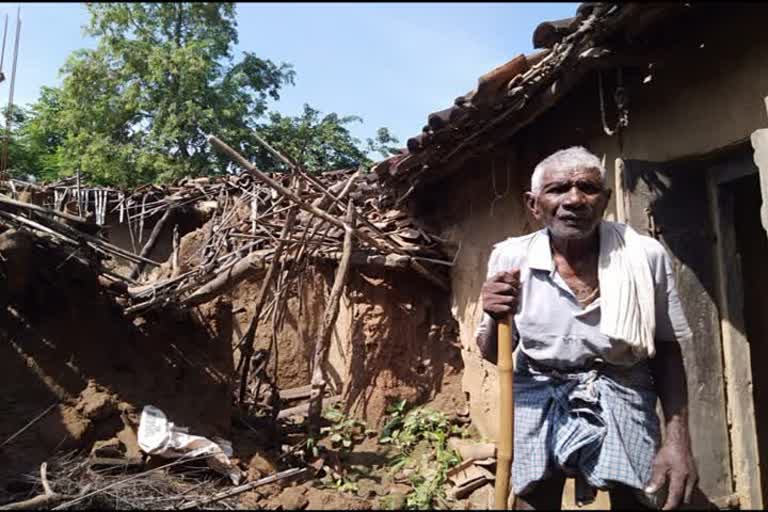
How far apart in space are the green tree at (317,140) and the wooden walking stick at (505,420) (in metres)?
11.5

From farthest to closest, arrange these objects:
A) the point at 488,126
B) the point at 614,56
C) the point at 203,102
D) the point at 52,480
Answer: the point at 203,102, the point at 488,126, the point at 52,480, the point at 614,56

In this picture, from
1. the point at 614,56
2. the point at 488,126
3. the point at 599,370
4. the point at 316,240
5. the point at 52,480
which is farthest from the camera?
the point at 316,240

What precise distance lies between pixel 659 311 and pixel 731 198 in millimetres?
1861

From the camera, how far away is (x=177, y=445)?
4676mm

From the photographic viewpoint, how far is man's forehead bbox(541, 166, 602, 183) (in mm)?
2373

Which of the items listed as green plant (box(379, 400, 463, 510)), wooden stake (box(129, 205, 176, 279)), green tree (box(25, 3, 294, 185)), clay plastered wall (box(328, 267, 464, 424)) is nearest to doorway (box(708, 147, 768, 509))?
green plant (box(379, 400, 463, 510))

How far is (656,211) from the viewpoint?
3656 millimetres

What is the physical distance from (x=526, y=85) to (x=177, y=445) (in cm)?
344

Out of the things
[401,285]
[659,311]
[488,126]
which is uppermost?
[488,126]

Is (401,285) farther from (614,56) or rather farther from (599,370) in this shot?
(599,370)

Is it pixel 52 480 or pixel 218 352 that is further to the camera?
pixel 218 352

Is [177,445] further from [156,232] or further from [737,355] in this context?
[156,232]

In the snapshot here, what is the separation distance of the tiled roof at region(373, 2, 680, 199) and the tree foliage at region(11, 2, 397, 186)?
1056 cm

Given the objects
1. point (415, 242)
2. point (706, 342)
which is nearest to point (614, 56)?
point (706, 342)
